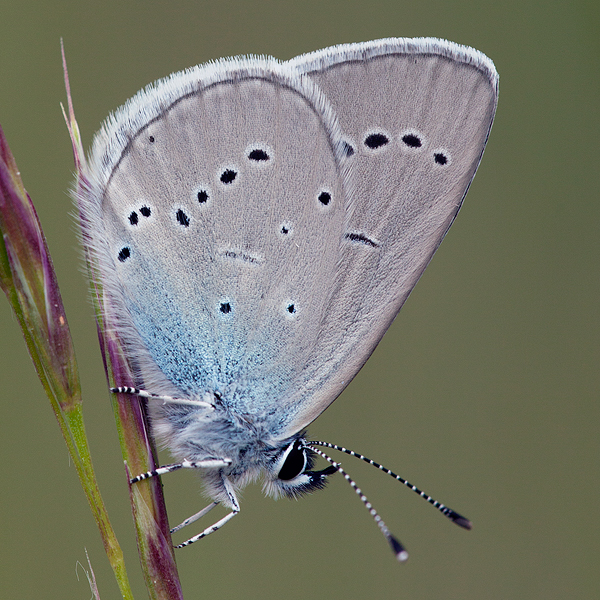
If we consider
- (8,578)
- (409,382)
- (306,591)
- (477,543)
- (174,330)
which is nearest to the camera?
(174,330)

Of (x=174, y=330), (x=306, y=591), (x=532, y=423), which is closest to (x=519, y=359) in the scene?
(x=532, y=423)

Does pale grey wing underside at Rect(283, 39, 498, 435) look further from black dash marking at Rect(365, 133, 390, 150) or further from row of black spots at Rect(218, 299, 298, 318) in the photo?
row of black spots at Rect(218, 299, 298, 318)

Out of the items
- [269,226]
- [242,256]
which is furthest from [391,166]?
[242,256]

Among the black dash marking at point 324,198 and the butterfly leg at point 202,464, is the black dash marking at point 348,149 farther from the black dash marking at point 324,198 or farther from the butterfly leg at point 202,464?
the butterfly leg at point 202,464

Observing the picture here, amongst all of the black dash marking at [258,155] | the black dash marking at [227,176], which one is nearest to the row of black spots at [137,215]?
the black dash marking at [227,176]

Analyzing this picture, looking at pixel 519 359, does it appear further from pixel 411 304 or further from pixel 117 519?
pixel 117 519

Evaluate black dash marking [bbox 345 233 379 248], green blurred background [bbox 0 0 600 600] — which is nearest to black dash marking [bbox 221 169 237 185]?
black dash marking [bbox 345 233 379 248]
